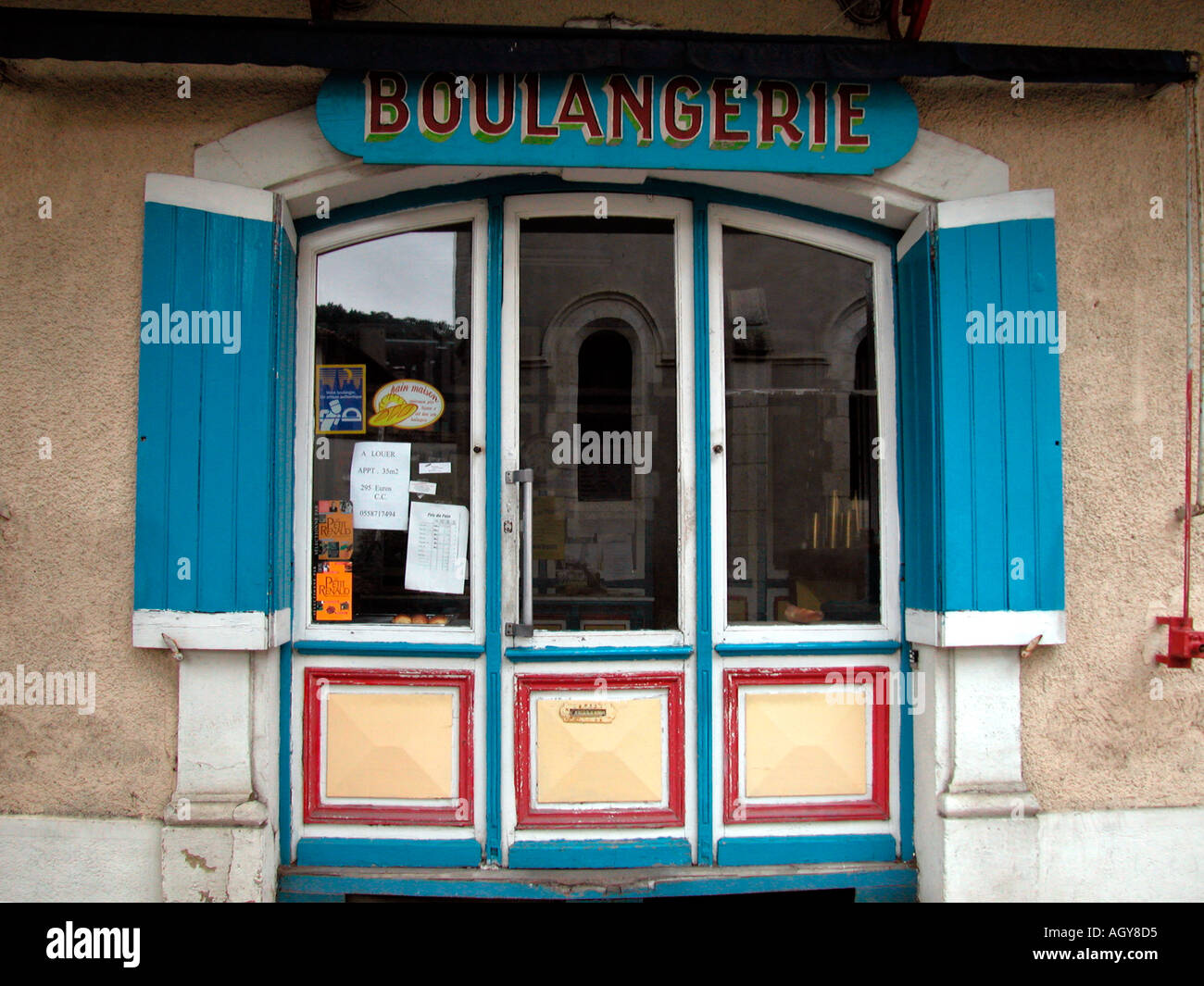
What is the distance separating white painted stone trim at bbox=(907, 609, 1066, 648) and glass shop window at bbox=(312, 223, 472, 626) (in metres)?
1.99

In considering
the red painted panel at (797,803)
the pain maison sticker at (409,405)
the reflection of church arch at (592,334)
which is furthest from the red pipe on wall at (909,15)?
the red painted panel at (797,803)

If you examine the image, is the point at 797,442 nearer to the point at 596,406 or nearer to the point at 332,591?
the point at 596,406

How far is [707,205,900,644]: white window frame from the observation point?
328 centimetres

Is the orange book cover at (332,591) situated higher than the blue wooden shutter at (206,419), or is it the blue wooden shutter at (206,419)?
the blue wooden shutter at (206,419)

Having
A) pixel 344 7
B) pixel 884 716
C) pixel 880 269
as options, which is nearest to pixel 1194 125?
pixel 880 269

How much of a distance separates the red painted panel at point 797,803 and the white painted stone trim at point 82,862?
2345 millimetres

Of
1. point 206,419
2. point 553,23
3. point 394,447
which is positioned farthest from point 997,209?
point 206,419

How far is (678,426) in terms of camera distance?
332 centimetres

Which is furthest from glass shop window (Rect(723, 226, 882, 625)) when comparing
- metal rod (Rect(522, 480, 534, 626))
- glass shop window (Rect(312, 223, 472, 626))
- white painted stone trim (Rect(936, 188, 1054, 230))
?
glass shop window (Rect(312, 223, 472, 626))

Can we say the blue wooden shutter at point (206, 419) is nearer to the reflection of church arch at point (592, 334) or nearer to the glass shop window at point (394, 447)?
the glass shop window at point (394, 447)

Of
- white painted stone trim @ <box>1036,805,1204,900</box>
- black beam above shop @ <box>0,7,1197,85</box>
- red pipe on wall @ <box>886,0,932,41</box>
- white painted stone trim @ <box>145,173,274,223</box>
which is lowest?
white painted stone trim @ <box>1036,805,1204,900</box>

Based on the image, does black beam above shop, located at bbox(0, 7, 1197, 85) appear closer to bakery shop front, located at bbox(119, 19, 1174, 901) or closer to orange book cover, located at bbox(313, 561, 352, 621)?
bakery shop front, located at bbox(119, 19, 1174, 901)

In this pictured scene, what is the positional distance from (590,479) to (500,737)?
1.18 metres

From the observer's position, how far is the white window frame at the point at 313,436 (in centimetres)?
324
